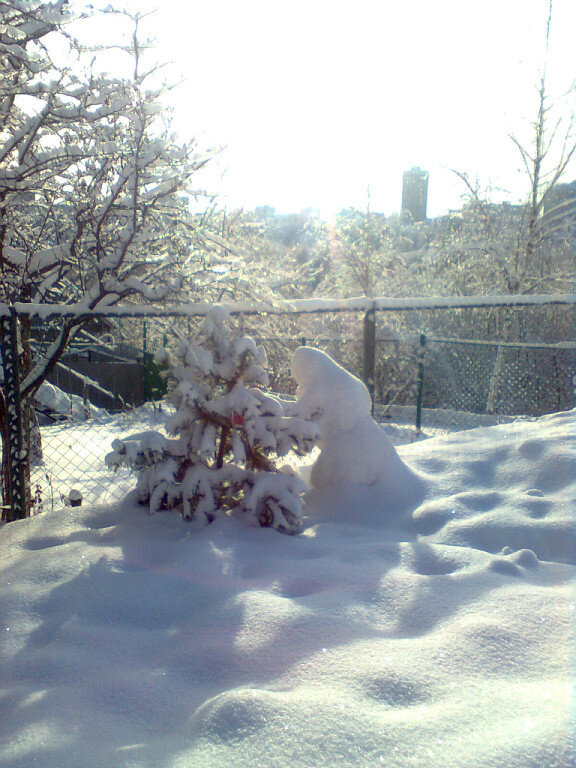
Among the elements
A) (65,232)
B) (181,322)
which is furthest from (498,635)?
(65,232)

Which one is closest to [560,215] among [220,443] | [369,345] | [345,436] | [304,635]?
[369,345]

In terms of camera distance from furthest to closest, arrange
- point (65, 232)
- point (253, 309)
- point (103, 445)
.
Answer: point (103, 445), point (65, 232), point (253, 309)

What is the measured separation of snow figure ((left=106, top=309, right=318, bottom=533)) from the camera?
283cm

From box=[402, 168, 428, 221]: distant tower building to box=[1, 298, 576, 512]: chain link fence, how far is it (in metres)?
18.9

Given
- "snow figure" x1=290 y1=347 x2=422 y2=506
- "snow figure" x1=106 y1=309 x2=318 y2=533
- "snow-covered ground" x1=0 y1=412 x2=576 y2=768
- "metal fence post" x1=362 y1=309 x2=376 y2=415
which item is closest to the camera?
"snow-covered ground" x1=0 y1=412 x2=576 y2=768

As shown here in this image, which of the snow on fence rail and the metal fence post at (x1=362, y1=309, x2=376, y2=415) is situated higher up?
the snow on fence rail

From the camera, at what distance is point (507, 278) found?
36.0ft

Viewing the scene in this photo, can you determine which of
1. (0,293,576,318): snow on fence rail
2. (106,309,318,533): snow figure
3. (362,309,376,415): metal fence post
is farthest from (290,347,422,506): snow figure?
(362,309,376,415): metal fence post

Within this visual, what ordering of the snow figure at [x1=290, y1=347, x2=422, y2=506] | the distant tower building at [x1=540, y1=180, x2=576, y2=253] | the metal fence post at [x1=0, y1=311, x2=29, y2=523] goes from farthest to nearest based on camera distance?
the distant tower building at [x1=540, y1=180, x2=576, y2=253], the metal fence post at [x1=0, y1=311, x2=29, y2=523], the snow figure at [x1=290, y1=347, x2=422, y2=506]

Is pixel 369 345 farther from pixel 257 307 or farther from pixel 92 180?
pixel 92 180

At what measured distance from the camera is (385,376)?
31.9ft

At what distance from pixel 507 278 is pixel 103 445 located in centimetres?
878

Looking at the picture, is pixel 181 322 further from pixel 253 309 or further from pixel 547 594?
pixel 547 594

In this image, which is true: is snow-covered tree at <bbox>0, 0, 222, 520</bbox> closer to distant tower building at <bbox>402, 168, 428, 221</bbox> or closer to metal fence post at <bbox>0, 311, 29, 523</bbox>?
metal fence post at <bbox>0, 311, 29, 523</bbox>
